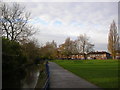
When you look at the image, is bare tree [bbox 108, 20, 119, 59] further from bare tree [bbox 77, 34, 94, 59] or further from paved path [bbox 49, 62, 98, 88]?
paved path [bbox 49, 62, 98, 88]

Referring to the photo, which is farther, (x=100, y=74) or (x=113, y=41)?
(x=113, y=41)

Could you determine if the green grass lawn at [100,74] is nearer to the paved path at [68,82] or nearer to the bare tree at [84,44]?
the paved path at [68,82]

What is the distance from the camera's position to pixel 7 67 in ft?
60.0

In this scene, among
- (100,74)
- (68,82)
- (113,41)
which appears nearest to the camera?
(68,82)

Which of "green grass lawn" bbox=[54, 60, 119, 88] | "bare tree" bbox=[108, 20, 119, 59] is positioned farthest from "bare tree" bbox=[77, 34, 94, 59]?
"green grass lawn" bbox=[54, 60, 119, 88]

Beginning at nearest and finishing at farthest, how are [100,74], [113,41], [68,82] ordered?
[68,82] → [100,74] → [113,41]

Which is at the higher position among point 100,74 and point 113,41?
point 113,41

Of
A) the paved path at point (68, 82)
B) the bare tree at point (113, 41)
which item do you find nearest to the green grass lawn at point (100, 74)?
the paved path at point (68, 82)

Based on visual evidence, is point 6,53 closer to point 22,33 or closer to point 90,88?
point 90,88

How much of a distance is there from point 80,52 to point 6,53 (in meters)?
68.7

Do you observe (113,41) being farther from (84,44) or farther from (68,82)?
(68,82)

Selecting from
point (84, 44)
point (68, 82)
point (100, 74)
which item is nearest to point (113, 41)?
point (84, 44)

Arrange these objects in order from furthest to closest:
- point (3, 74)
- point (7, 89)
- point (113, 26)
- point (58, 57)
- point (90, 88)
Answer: point (58, 57), point (113, 26), point (3, 74), point (7, 89), point (90, 88)

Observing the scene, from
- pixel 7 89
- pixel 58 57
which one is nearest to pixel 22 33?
pixel 7 89
